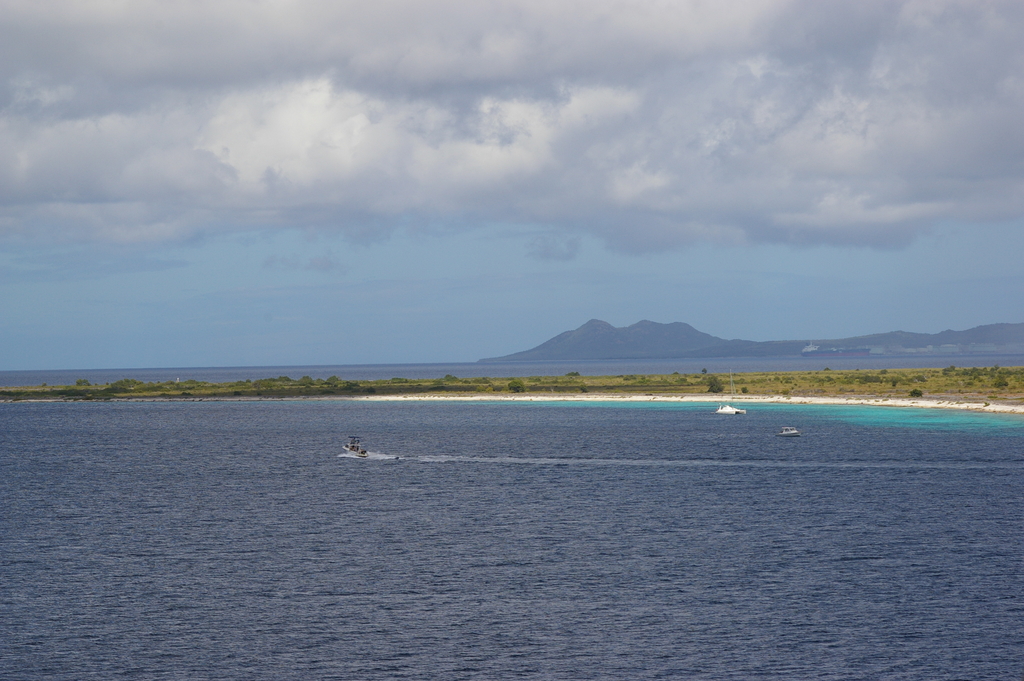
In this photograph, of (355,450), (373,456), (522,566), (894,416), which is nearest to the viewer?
(522,566)

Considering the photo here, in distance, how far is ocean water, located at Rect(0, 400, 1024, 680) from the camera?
1582 inches

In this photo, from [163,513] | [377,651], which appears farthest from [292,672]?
[163,513]

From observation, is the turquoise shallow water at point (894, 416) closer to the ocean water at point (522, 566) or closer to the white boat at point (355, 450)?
the ocean water at point (522, 566)

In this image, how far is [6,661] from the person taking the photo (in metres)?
40.1

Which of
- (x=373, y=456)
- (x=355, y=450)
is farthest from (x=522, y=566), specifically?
(x=355, y=450)

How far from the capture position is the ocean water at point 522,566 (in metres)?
40.2

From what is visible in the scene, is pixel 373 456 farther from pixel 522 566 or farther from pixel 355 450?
pixel 522 566

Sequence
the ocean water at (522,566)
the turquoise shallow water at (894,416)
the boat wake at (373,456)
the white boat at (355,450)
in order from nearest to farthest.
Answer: the ocean water at (522,566), the boat wake at (373,456), the white boat at (355,450), the turquoise shallow water at (894,416)

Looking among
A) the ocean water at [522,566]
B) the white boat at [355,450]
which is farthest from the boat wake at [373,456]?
the ocean water at [522,566]

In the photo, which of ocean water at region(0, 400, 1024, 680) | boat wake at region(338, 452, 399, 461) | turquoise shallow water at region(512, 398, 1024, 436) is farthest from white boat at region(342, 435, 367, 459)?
turquoise shallow water at region(512, 398, 1024, 436)

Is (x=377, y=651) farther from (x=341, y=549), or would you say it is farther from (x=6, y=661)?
(x=341, y=549)

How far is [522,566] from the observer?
5547cm

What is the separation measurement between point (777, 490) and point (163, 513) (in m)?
50.6

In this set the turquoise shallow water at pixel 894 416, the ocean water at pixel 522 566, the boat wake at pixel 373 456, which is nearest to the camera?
the ocean water at pixel 522 566
